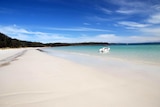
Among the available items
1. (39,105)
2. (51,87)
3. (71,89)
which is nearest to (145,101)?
(71,89)

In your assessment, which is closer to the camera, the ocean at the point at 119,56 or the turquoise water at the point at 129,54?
the ocean at the point at 119,56

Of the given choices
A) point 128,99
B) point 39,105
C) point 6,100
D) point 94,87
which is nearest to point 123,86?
point 94,87

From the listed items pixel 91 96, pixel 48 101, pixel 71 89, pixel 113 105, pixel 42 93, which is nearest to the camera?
pixel 113 105

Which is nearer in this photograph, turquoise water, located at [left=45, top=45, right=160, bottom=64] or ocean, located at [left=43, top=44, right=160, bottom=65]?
ocean, located at [left=43, top=44, right=160, bottom=65]

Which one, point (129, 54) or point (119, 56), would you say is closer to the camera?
point (119, 56)

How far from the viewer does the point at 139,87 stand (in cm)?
555

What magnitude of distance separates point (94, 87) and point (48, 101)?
1.81 meters

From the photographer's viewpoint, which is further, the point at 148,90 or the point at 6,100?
the point at 148,90

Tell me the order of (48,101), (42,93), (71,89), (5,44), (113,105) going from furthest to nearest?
(5,44)
(71,89)
(42,93)
(48,101)
(113,105)

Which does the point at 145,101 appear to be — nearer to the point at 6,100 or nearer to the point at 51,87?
the point at 51,87

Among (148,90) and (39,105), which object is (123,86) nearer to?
(148,90)

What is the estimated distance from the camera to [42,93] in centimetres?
496

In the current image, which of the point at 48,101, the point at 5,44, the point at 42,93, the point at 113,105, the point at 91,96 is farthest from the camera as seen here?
the point at 5,44

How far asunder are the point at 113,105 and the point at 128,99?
596 mm
